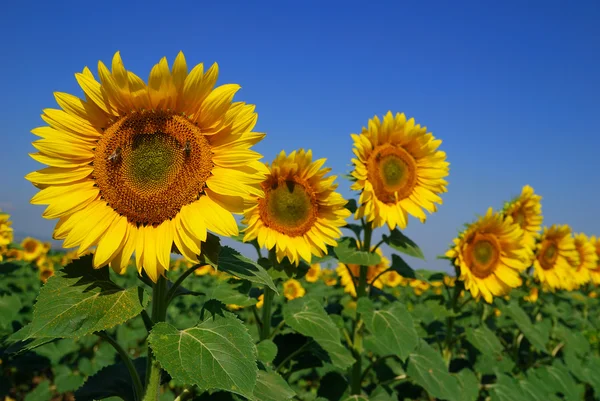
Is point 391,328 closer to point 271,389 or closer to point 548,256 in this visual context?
point 271,389

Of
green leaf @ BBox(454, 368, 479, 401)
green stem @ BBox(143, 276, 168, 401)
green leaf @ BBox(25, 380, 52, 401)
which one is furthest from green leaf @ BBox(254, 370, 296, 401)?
green leaf @ BBox(25, 380, 52, 401)

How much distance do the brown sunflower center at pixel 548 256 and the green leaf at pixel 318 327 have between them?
404cm

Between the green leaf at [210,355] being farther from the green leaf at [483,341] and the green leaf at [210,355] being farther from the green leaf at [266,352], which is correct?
the green leaf at [483,341]

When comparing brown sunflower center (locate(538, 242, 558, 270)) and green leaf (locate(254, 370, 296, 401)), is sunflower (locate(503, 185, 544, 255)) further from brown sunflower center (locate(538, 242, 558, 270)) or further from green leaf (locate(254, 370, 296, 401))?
green leaf (locate(254, 370, 296, 401))

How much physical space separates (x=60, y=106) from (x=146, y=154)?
0.40 meters

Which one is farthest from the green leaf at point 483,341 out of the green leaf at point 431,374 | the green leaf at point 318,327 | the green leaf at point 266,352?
the green leaf at point 266,352

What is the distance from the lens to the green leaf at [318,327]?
3143 millimetres

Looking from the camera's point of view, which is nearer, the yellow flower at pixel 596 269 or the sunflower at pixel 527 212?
the sunflower at pixel 527 212

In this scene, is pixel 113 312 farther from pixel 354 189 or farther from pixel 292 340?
A: pixel 354 189

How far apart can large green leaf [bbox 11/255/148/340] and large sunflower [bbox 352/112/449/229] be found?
7.54 feet

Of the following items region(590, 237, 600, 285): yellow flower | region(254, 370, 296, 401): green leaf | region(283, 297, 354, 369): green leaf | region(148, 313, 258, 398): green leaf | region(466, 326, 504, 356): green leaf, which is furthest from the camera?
region(590, 237, 600, 285): yellow flower

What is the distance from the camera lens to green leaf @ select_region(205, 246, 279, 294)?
2092 mm

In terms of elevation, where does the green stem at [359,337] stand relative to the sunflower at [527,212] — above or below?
below

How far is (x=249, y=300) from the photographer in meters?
3.22
